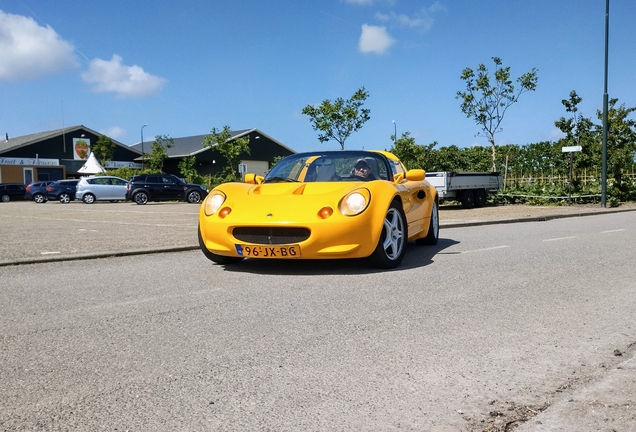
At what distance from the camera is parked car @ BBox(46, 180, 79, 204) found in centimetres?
3816

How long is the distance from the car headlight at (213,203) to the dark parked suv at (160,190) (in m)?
26.1

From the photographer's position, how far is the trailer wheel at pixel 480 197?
2412cm

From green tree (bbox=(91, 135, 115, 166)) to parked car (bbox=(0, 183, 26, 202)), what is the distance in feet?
51.3

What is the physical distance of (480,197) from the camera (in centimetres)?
2422

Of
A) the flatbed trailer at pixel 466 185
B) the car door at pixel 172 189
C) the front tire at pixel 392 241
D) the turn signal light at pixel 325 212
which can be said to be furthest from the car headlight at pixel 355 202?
the car door at pixel 172 189

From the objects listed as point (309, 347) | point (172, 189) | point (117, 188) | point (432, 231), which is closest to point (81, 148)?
point (117, 188)

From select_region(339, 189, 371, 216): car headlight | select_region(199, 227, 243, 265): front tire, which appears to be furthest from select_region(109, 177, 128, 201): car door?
select_region(339, 189, 371, 216): car headlight

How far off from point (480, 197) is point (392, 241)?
18385 millimetres

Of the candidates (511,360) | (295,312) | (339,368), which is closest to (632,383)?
(511,360)

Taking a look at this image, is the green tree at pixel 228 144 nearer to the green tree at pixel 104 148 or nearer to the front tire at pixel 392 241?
the green tree at pixel 104 148

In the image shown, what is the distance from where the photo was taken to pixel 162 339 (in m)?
3.76

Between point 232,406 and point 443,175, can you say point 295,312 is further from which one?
point 443,175

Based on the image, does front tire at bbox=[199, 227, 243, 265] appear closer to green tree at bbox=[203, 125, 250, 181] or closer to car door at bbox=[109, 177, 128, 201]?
car door at bbox=[109, 177, 128, 201]

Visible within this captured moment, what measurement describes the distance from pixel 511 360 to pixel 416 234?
4.69 meters
